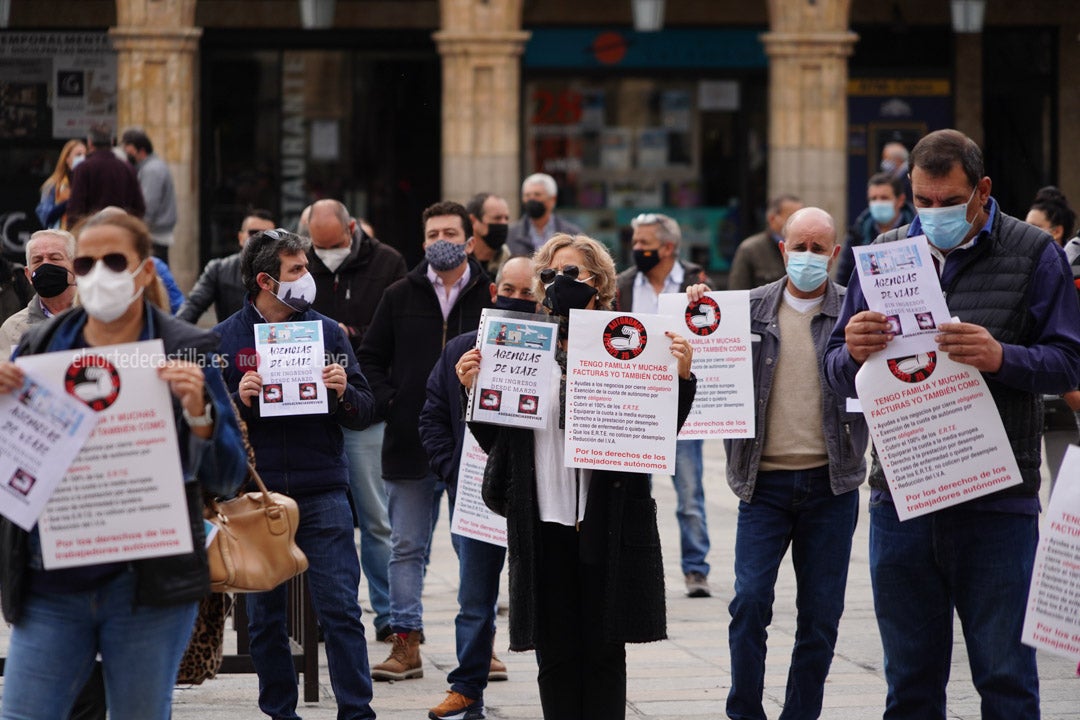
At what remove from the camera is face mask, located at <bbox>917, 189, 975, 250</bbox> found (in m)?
5.13

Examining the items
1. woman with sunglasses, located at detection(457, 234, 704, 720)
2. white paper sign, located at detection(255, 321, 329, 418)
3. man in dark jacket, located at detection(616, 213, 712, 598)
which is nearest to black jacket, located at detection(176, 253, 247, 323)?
man in dark jacket, located at detection(616, 213, 712, 598)

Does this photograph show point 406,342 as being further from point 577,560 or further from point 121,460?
point 121,460

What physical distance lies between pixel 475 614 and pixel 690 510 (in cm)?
296

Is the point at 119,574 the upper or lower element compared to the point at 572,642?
upper

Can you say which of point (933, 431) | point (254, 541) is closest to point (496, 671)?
point (254, 541)

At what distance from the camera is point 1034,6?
21.6 meters

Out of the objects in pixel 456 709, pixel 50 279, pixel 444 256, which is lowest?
pixel 456 709

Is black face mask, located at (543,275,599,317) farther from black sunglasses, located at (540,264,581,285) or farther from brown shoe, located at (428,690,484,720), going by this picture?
brown shoe, located at (428,690,484,720)

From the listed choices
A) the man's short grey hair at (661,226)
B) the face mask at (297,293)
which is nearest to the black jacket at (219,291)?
the man's short grey hair at (661,226)

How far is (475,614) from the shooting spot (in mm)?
7188

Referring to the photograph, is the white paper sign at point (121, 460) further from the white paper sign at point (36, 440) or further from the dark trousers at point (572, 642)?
the dark trousers at point (572, 642)

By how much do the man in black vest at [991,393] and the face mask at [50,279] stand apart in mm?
3314

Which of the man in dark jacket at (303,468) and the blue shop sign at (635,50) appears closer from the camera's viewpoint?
the man in dark jacket at (303,468)

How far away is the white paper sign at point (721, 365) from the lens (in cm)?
663
